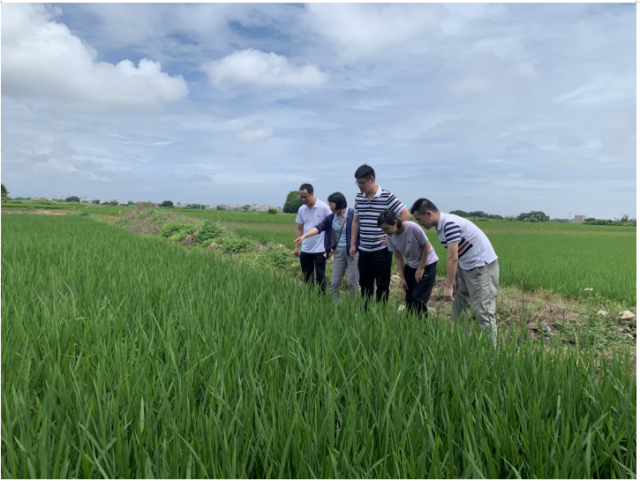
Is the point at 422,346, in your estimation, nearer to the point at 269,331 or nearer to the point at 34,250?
the point at 269,331

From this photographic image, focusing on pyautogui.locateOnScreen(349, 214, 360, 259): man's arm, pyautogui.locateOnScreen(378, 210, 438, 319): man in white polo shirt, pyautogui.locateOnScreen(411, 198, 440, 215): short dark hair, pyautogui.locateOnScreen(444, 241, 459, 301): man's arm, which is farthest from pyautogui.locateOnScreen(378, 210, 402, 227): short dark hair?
pyautogui.locateOnScreen(349, 214, 360, 259): man's arm

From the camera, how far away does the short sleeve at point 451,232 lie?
134 inches

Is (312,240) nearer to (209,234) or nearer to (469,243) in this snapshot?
(469,243)

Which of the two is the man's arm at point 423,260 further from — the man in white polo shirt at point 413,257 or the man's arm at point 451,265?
the man's arm at point 451,265

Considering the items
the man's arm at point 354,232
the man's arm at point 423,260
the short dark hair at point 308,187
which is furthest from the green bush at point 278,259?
the man's arm at point 423,260

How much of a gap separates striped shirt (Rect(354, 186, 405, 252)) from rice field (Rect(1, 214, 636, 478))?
1.56m

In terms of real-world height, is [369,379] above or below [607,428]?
above

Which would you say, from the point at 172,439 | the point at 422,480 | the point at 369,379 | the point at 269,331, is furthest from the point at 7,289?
the point at 422,480

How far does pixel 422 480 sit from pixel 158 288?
10.2ft

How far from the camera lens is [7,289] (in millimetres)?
3379

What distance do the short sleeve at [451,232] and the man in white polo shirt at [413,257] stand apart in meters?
0.25

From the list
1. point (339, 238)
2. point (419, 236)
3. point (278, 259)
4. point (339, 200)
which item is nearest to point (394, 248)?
point (419, 236)

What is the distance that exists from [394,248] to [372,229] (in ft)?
1.30

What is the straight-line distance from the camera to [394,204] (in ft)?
13.6
